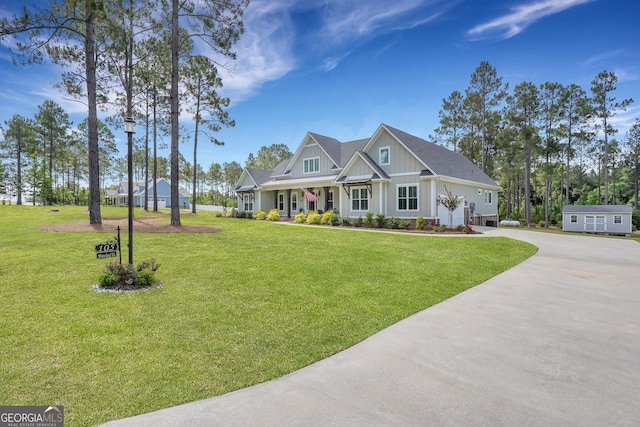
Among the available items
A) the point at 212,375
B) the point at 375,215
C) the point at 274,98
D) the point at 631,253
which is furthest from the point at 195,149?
the point at 631,253

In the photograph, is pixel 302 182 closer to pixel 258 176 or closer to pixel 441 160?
pixel 258 176

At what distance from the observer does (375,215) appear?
65.9 ft

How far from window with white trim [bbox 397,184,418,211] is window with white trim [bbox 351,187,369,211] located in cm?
221

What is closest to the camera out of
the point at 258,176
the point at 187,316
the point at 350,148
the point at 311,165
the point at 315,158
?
the point at 187,316

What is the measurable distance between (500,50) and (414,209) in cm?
940

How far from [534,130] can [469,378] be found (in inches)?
1208

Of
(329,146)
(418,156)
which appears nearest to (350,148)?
(329,146)

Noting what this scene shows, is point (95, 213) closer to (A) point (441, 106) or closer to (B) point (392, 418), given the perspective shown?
(B) point (392, 418)

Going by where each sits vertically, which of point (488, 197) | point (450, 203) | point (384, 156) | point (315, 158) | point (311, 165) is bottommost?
point (450, 203)

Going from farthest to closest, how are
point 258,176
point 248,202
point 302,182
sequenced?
point 248,202, point 258,176, point 302,182

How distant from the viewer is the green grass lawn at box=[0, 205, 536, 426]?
106 inches

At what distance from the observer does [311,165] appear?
25688 mm

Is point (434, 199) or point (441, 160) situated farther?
point (441, 160)

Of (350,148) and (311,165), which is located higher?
(350,148)
